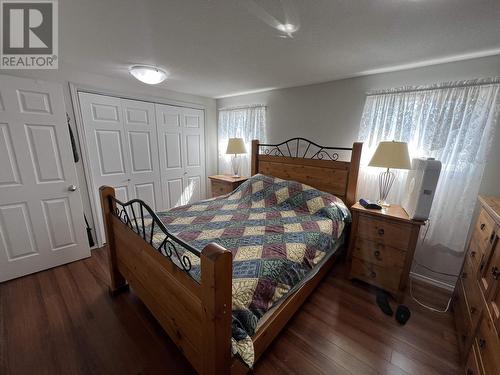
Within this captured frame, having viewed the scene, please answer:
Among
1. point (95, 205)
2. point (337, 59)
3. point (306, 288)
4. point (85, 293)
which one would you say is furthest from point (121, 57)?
point (306, 288)

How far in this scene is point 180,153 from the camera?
360cm

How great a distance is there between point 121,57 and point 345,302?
314 cm

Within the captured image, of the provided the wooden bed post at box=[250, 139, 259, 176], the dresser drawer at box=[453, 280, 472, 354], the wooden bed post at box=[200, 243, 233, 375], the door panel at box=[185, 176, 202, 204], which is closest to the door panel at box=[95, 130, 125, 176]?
the door panel at box=[185, 176, 202, 204]

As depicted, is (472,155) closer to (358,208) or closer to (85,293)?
(358,208)

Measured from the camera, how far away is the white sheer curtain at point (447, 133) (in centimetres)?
178

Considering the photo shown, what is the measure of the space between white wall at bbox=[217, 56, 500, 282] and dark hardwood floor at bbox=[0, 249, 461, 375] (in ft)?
3.01

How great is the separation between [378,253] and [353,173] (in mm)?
872

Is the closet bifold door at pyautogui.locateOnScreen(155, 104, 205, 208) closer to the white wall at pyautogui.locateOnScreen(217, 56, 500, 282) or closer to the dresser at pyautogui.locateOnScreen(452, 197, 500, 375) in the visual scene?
the white wall at pyautogui.locateOnScreen(217, 56, 500, 282)

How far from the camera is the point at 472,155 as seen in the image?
1829 millimetres

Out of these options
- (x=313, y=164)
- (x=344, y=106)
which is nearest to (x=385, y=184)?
(x=313, y=164)

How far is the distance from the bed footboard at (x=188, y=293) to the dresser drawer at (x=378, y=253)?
1641 mm

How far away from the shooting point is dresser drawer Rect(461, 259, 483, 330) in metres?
1.30

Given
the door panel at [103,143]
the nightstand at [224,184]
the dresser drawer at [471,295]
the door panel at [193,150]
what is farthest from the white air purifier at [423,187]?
the door panel at [103,143]

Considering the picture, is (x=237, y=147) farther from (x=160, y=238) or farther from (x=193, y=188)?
(x=160, y=238)
